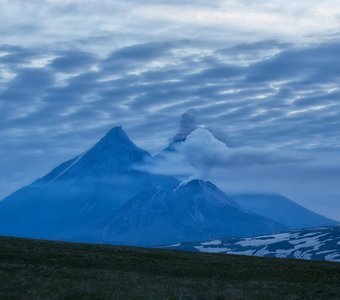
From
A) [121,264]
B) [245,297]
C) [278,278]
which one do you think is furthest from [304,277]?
[245,297]

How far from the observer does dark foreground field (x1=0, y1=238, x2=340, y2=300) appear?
38681 millimetres

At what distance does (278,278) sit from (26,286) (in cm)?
2336

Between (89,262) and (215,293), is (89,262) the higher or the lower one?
the higher one

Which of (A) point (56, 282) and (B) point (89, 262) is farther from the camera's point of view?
(B) point (89, 262)

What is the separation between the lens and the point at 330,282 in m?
52.8

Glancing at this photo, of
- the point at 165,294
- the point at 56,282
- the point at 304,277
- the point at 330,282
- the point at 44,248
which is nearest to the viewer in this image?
the point at 165,294

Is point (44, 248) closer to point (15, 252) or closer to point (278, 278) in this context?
point (15, 252)

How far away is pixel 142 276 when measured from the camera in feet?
157

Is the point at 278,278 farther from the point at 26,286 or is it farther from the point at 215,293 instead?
the point at 26,286

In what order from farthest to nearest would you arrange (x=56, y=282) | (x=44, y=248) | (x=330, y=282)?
(x=44, y=248) < (x=330, y=282) < (x=56, y=282)

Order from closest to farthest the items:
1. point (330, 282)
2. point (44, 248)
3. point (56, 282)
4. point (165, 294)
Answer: point (165, 294), point (56, 282), point (330, 282), point (44, 248)

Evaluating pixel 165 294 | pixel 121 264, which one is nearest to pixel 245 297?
pixel 165 294

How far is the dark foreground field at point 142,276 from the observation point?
3868 cm

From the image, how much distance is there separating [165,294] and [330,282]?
19271 mm
